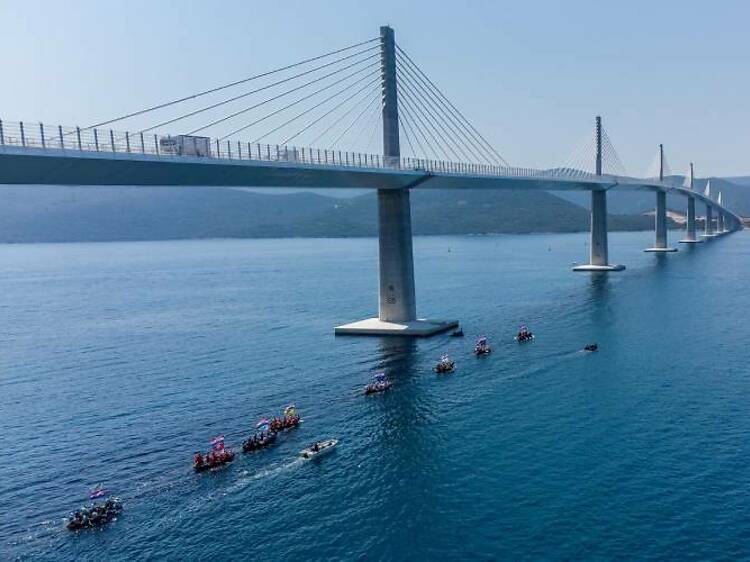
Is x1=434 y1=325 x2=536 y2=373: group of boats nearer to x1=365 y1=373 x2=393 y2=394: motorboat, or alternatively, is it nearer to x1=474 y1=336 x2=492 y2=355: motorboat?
x1=474 y1=336 x2=492 y2=355: motorboat

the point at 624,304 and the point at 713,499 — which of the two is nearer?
the point at 713,499

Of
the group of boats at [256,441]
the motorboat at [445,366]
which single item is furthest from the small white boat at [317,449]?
the motorboat at [445,366]

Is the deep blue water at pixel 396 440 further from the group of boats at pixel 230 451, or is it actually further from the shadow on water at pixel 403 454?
the group of boats at pixel 230 451

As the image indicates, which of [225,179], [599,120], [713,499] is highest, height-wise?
[599,120]

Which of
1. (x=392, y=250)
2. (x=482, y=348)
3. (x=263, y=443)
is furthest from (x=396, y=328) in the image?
(x=263, y=443)

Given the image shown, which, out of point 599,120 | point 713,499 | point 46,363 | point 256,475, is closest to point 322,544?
point 256,475

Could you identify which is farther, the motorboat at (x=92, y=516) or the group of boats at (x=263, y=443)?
the group of boats at (x=263, y=443)

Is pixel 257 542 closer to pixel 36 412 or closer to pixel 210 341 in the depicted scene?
pixel 36 412
